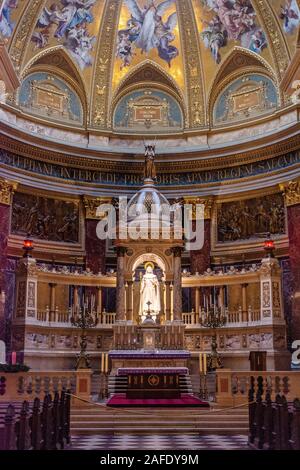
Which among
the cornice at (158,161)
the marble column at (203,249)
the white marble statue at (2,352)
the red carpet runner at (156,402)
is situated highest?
the cornice at (158,161)

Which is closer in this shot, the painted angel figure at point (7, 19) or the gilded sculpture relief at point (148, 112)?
the painted angel figure at point (7, 19)

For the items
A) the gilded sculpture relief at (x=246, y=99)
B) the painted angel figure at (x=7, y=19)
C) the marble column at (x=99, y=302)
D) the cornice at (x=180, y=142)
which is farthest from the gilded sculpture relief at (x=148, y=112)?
the marble column at (x=99, y=302)

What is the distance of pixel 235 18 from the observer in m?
25.3

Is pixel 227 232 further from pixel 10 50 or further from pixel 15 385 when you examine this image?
pixel 15 385

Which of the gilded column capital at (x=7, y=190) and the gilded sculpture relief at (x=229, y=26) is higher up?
the gilded sculpture relief at (x=229, y=26)

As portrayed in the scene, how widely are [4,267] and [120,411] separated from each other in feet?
30.9

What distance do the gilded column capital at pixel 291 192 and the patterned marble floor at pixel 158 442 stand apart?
12.3 m

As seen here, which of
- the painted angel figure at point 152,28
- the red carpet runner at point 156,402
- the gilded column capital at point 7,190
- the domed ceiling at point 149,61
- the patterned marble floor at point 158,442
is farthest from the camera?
the painted angel figure at point 152,28

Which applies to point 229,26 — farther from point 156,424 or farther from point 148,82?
point 156,424

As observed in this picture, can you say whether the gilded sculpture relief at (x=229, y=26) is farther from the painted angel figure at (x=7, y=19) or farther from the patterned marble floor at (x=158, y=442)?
the patterned marble floor at (x=158, y=442)

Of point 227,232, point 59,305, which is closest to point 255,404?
point 59,305

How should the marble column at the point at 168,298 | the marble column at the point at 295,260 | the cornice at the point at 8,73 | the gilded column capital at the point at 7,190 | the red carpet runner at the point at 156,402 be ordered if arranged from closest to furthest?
the red carpet runner at the point at 156,402 → the marble column at the point at 168,298 → the marble column at the point at 295,260 → the cornice at the point at 8,73 → the gilded column capital at the point at 7,190

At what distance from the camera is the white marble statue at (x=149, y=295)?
762 inches

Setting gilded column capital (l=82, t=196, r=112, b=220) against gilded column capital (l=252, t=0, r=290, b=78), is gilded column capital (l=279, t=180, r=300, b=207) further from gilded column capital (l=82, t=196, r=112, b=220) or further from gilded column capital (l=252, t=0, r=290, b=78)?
gilded column capital (l=82, t=196, r=112, b=220)
